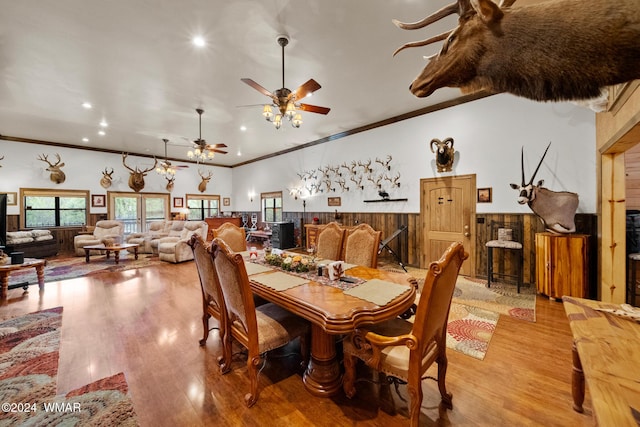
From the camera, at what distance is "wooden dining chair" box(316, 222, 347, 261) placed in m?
3.25

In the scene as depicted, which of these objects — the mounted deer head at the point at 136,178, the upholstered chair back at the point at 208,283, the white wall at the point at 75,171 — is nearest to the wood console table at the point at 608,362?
the upholstered chair back at the point at 208,283

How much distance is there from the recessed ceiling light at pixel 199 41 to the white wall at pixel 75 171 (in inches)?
299

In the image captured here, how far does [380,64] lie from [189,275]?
5.01 m

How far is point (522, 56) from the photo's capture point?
110cm

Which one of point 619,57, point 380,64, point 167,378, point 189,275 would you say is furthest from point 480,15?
point 189,275

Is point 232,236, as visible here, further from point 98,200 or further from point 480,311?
point 98,200

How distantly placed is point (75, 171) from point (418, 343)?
1039 centimetres

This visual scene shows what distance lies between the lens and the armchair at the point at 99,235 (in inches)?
274

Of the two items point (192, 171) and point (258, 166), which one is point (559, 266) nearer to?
point (258, 166)

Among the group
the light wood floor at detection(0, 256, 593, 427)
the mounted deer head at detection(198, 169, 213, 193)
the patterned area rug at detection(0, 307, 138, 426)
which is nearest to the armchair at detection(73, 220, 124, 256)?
the mounted deer head at detection(198, 169, 213, 193)

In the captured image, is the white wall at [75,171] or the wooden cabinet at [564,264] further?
the white wall at [75,171]

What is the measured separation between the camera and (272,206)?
30.9 feet

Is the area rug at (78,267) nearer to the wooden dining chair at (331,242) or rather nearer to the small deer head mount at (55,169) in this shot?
the small deer head mount at (55,169)

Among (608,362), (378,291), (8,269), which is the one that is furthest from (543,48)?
(8,269)
